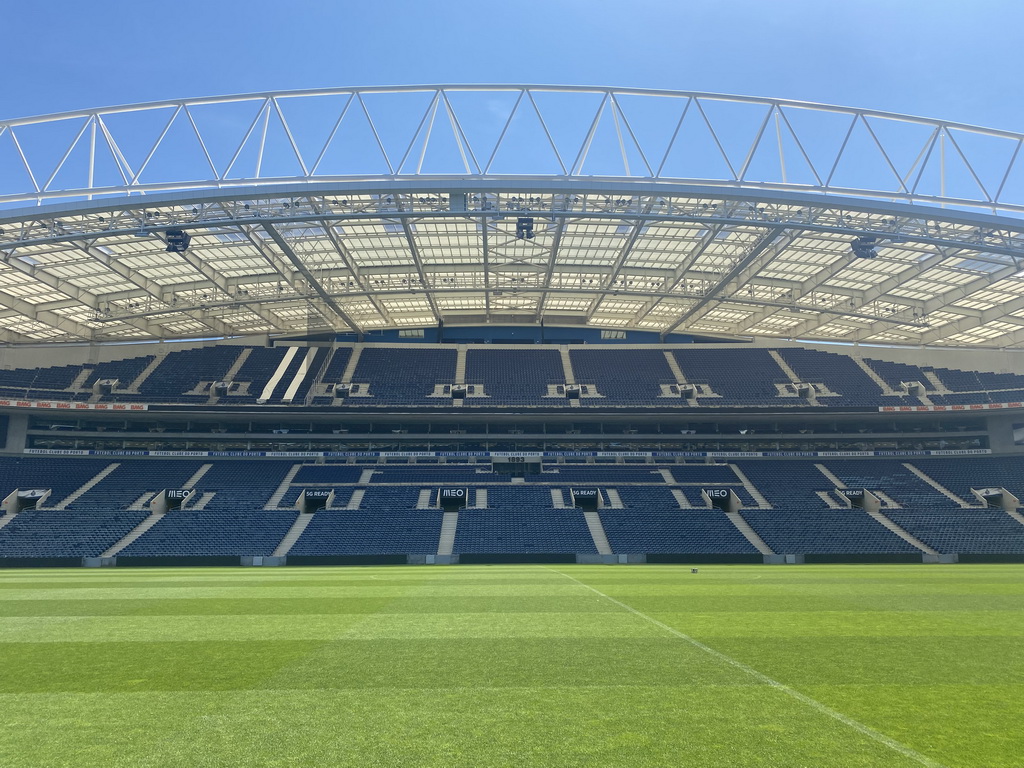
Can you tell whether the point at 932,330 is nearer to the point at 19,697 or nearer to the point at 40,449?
the point at 19,697

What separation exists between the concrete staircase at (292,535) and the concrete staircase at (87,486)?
1444 centimetres

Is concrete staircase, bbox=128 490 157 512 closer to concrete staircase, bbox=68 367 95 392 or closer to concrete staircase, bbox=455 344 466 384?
concrete staircase, bbox=68 367 95 392

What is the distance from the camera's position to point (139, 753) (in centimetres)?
556

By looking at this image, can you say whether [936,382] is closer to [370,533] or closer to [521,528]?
[521,528]

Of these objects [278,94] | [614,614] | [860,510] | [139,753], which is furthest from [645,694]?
[860,510]

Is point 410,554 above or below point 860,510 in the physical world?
below

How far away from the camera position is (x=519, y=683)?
778cm

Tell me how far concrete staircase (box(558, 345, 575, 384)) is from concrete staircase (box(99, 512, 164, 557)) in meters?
30.3

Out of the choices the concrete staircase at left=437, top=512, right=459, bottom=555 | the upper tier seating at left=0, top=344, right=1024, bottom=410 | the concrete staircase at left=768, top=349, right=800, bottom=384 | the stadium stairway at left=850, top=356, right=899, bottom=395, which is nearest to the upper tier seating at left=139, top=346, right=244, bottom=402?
the upper tier seating at left=0, top=344, right=1024, bottom=410

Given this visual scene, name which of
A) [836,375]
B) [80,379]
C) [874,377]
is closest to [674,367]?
[836,375]

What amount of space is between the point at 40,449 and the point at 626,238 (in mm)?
43051

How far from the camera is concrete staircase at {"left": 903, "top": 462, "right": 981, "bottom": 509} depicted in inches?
1630

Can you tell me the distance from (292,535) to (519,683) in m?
32.9

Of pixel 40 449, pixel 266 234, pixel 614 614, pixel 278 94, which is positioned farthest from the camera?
pixel 40 449
